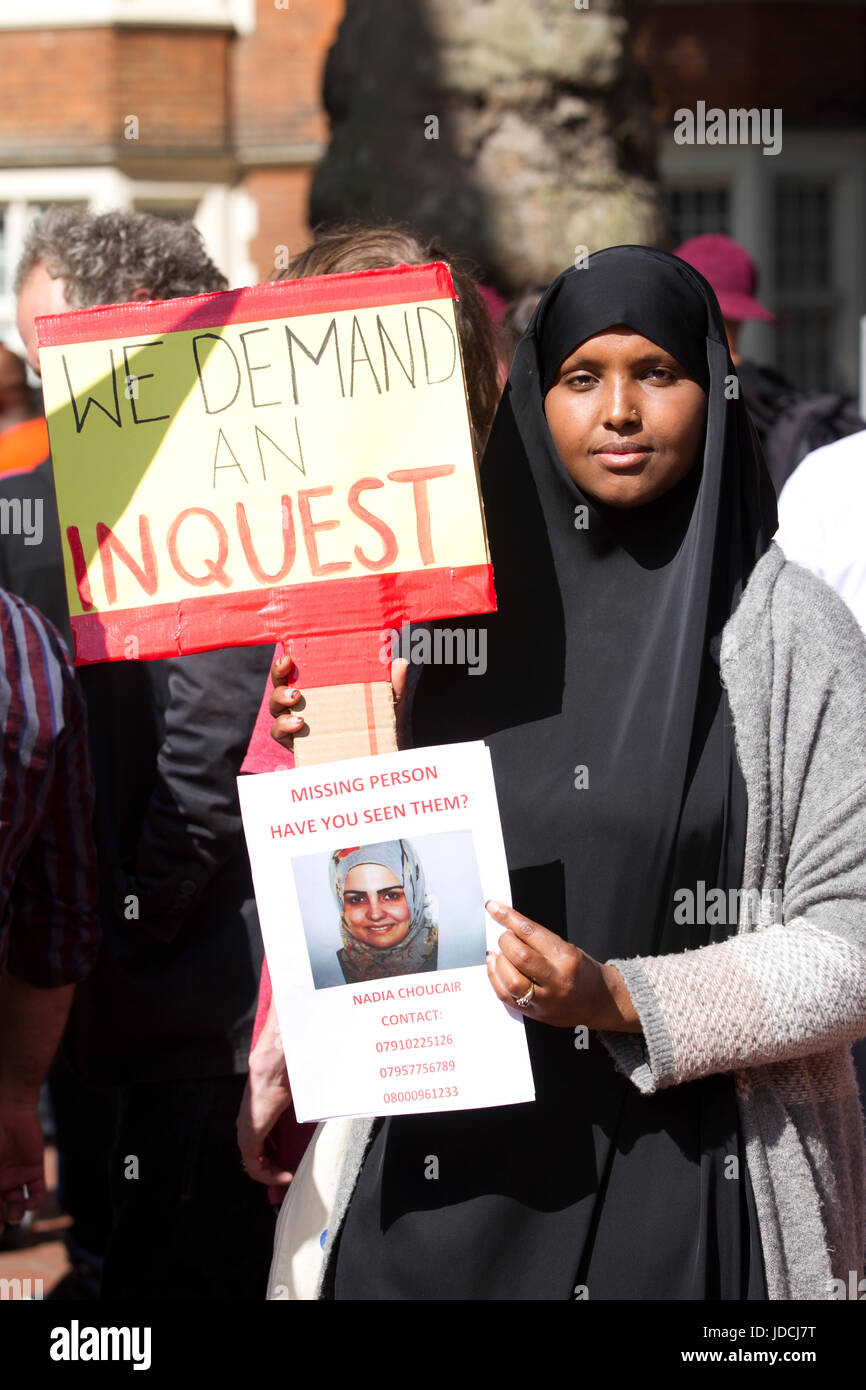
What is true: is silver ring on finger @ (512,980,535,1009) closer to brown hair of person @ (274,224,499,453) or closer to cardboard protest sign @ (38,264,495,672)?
cardboard protest sign @ (38,264,495,672)

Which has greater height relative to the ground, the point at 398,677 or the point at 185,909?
the point at 398,677

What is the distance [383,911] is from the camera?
1798mm

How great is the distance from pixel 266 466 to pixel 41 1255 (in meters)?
3.35

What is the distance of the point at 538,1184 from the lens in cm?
189

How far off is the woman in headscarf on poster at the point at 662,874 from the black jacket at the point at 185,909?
2.32ft

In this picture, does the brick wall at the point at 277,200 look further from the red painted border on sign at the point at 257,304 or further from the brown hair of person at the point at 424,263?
the red painted border on sign at the point at 257,304

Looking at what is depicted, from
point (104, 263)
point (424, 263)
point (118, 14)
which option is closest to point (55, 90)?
point (118, 14)

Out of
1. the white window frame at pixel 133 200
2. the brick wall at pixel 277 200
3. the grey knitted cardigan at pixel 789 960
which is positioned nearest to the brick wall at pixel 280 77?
the brick wall at pixel 277 200

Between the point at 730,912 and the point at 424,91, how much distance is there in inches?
179

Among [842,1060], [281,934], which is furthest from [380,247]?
[842,1060]

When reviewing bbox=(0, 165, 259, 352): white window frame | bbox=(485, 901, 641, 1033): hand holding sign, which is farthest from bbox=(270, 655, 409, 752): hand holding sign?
bbox=(0, 165, 259, 352): white window frame

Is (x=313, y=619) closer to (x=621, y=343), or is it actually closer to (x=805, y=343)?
(x=621, y=343)

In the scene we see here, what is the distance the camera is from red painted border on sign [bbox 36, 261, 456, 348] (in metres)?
1.93
